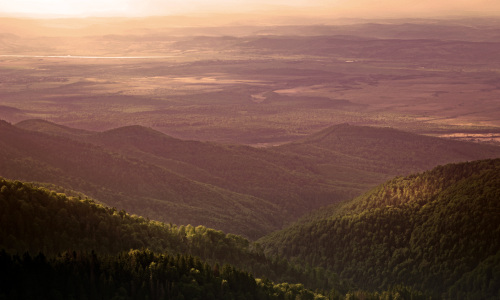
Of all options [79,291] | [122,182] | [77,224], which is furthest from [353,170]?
[79,291]

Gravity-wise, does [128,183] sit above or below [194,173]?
above

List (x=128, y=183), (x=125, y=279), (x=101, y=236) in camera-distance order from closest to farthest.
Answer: (x=125, y=279), (x=101, y=236), (x=128, y=183)

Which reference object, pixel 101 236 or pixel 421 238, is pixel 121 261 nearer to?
pixel 101 236

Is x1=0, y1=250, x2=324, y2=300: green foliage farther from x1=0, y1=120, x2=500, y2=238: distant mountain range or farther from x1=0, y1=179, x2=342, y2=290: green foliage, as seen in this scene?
x1=0, y1=120, x2=500, y2=238: distant mountain range

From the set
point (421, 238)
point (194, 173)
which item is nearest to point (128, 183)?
point (194, 173)

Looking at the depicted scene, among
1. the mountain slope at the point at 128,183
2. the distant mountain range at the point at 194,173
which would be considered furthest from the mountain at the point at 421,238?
the distant mountain range at the point at 194,173

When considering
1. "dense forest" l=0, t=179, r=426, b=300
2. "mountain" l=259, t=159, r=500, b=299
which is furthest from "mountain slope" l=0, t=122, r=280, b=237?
"dense forest" l=0, t=179, r=426, b=300
